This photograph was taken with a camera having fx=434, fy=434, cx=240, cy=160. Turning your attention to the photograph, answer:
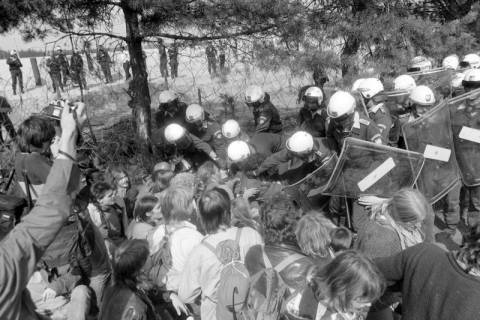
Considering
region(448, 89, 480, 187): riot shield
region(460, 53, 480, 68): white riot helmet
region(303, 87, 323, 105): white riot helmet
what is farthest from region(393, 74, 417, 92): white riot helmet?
region(460, 53, 480, 68): white riot helmet

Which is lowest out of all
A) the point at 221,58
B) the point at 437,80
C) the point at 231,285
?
the point at 231,285

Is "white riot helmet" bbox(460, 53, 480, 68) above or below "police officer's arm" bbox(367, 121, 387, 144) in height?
above

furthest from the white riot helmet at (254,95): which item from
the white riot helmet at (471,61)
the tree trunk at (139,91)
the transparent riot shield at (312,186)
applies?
the white riot helmet at (471,61)

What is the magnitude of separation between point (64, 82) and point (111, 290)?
28.9ft

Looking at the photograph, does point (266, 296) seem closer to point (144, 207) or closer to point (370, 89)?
point (144, 207)

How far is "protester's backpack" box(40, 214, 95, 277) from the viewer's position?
2.84 metres

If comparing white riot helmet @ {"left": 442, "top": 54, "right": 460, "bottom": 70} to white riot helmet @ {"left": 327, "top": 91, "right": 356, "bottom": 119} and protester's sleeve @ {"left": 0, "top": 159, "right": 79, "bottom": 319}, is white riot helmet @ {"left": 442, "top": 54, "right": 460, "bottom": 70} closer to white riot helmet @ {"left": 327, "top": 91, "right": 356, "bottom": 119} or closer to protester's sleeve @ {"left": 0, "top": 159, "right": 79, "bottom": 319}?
white riot helmet @ {"left": 327, "top": 91, "right": 356, "bottom": 119}

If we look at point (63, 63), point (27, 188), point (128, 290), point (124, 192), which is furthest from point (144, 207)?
point (63, 63)

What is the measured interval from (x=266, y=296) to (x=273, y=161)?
6.82 feet

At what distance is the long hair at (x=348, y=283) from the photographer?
1913 mm

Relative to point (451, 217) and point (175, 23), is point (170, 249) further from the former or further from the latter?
point (175, 23)

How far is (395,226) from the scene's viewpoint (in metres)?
2.68

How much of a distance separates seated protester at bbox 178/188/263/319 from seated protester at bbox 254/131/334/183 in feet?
3.95

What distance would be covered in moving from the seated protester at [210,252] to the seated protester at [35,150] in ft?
3.50
